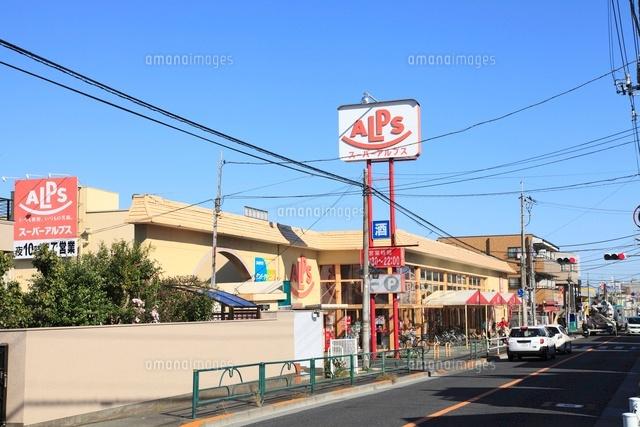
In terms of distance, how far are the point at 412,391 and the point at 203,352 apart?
5.81m

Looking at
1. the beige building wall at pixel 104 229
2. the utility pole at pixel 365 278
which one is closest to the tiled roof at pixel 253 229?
the beige building wall at pixel 104 229

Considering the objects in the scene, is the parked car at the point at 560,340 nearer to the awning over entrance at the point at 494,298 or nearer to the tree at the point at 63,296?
the awning over entrance at the point at 494,298

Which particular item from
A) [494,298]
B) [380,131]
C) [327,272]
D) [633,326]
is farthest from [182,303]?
[633,326]

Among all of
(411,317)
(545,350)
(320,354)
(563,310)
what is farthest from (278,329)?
(563,310)

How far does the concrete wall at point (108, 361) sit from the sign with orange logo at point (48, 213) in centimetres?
660

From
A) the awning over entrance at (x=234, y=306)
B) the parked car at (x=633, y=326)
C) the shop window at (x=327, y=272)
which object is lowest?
the parked car at (x=633, y=326)

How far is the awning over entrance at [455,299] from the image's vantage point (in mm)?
37031

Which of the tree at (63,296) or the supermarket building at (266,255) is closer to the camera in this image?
the tree at (63,296)

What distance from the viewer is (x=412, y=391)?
1945cm

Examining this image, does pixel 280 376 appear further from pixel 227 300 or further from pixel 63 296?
pixel 63 296

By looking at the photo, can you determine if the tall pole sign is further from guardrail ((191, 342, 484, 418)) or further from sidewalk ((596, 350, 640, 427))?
sidewalk ((596, 350, 640, 427))

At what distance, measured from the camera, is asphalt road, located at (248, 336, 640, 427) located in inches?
527

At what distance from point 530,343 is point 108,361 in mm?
22248

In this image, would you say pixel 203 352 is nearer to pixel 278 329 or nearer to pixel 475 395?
pixel 278 329
